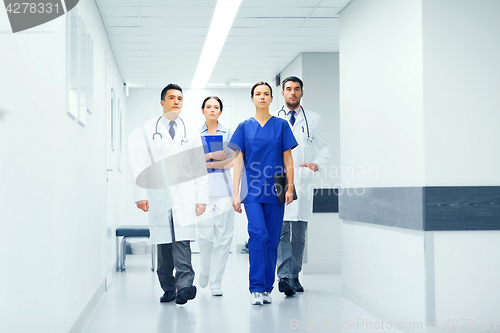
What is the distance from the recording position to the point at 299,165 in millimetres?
4234

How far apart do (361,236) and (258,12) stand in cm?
207

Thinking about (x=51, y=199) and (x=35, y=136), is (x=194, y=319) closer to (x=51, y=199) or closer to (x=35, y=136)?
(x=51, y=199)

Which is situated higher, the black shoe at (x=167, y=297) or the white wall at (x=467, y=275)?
the white wall at (x=467, y=275)

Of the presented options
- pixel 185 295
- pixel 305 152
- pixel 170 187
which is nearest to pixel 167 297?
pixel 185 295

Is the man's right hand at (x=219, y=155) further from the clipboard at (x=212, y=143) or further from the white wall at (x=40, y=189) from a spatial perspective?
the white wall at (x=40, y=189)

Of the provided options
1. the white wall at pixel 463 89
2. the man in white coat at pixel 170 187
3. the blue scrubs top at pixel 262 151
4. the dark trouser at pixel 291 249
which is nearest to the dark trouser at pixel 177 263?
the man in white coat at pixel 170 187

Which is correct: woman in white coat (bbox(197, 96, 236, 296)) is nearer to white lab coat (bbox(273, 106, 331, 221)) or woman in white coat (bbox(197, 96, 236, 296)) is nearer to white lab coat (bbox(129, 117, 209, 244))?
white lab coat (bbox(129, 117, 209, 244))

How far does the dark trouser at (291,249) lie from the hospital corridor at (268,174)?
0.7 inches

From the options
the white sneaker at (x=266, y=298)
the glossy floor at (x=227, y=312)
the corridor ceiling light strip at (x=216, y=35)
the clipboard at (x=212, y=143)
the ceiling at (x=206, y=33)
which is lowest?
the glossy floor at (x=227, y=312)

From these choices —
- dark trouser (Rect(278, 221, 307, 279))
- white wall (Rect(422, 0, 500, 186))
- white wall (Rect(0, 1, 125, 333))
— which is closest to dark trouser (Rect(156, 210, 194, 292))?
white wall (Rect(0, 1, 125, 333))

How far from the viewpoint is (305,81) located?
17.6ft

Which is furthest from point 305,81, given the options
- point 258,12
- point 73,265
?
point 73,265

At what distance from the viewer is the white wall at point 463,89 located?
8.71 feet

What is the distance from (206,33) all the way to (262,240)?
2292 millimetres
